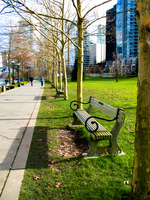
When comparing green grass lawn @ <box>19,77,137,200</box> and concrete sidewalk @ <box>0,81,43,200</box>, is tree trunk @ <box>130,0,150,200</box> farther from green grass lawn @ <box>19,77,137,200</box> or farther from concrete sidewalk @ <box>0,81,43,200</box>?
concrete sidewalk @ <box>0,81,43,200</box>

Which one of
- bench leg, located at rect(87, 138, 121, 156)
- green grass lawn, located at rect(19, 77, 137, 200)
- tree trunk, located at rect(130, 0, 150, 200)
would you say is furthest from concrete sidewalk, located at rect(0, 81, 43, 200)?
tree trunk, located at rect(130, 0, 150, 200)

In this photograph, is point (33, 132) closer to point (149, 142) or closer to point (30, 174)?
point (30, 174)

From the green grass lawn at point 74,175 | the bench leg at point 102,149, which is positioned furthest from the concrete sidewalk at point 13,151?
the bench leg at point 102,149

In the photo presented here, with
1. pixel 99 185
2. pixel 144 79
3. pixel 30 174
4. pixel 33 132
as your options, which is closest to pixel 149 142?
pixel 144 79

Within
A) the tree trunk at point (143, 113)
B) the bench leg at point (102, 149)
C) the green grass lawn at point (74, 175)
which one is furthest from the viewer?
the bench leg at point (102, 149)

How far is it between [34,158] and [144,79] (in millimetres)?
2789

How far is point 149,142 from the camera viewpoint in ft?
7.91

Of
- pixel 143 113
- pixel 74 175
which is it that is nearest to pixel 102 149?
pixel 74 175

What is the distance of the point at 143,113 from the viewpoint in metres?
2.38

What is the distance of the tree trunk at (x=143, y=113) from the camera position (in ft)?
7.36

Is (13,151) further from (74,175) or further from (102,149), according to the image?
(102,149)

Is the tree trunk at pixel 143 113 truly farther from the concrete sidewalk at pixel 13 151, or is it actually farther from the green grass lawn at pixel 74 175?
the concrete sidewalk at pixel 13 151

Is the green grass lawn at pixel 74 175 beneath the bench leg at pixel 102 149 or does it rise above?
beneath

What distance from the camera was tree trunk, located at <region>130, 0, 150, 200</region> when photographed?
7.36 feet
